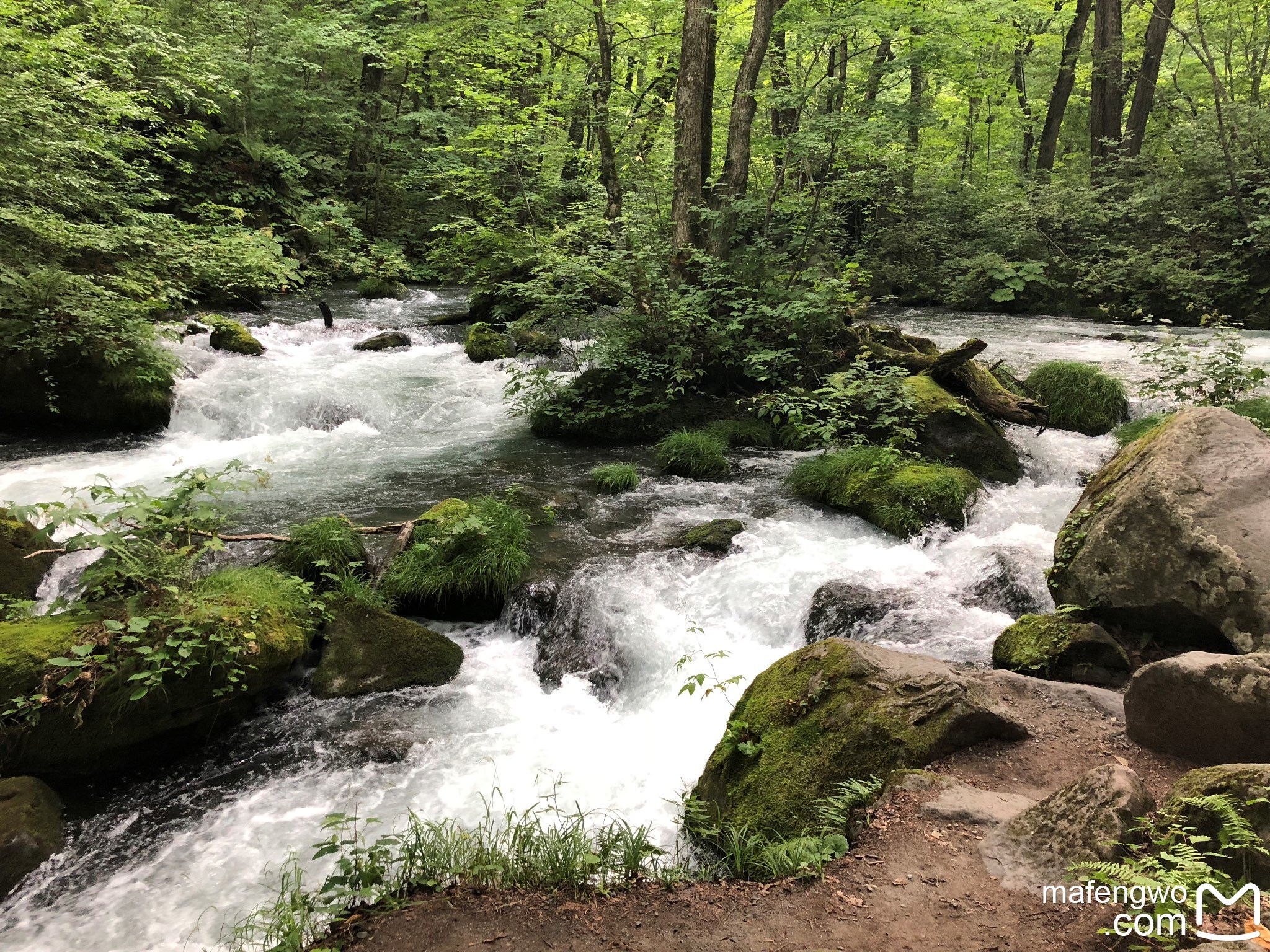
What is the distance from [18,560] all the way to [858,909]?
689 centimetres

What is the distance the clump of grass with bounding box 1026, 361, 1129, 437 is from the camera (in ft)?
31.5

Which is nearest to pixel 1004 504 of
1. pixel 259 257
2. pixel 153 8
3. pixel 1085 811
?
pixel 1085 811

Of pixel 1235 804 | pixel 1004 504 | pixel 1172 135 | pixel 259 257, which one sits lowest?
pixel 1004 504

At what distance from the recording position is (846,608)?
244 inches

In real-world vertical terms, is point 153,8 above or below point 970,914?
above

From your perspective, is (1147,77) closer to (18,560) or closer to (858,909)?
(858,909)

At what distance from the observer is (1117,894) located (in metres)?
2.46

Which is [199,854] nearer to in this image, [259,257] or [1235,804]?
[1235,804]

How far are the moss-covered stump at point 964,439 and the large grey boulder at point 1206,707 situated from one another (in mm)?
5681

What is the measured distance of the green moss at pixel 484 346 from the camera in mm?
14234

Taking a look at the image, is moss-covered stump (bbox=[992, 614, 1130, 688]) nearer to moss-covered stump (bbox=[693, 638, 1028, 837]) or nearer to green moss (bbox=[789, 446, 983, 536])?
moss-covered stump (bbox=[693, 638, 1028, 837])

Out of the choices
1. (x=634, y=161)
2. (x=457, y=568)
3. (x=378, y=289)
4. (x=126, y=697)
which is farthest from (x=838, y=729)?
(x=378, y=289)

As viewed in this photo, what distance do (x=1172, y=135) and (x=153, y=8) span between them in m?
25.7

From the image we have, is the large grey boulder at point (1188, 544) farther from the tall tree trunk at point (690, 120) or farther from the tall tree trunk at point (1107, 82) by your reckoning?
the tall tree trunk at point (1107, 82)
